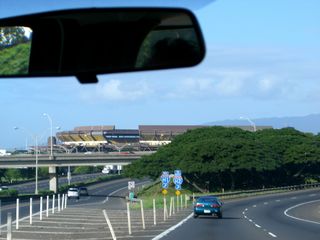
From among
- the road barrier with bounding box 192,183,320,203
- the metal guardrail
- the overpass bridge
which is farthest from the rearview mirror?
the overpass bridge

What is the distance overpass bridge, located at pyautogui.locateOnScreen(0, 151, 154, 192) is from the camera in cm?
9312

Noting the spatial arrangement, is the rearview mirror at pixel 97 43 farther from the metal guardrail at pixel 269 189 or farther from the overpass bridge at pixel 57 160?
the overpass bridge at pixel 57 160

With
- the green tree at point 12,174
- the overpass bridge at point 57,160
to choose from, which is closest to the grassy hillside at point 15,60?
the overpass bridge at point 57,160

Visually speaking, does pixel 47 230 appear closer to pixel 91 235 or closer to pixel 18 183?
pixel 91 235

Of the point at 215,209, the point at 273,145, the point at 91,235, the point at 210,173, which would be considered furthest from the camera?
the point at 273,145

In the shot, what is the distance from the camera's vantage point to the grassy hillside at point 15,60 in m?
4.77

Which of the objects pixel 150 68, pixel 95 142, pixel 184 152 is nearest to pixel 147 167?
pixel 184 152

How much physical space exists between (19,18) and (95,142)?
595ft

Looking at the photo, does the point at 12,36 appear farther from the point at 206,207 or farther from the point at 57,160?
the point at 57,160

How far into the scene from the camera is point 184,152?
8812cm

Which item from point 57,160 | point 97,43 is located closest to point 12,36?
point 97,43

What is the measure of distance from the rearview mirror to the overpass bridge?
8823 cm

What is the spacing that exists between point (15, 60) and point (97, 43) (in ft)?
1.91

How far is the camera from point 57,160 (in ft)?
315
